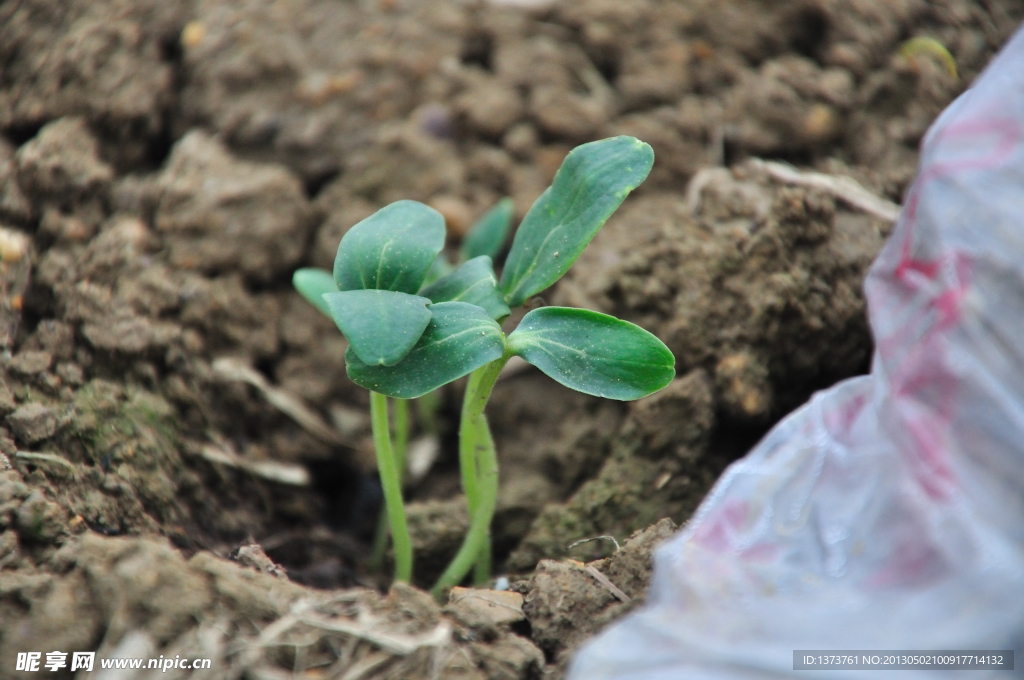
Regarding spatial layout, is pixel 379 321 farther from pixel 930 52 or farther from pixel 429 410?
pixel 930 52

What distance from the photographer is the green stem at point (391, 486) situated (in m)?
1.12

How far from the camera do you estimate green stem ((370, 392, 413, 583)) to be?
112 centimetres

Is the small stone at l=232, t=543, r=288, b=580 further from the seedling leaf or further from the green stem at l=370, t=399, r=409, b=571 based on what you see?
the seedling leaf

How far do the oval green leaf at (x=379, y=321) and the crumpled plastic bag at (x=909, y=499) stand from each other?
40 centimetres

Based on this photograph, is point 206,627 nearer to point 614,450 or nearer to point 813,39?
point 614,450

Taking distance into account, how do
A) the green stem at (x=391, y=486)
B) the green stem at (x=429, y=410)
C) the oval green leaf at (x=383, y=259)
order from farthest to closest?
the green stem at (x=429, y=410)
the green stem at (x=391, y=486)
the oval green leaf at (x=383, y=259)

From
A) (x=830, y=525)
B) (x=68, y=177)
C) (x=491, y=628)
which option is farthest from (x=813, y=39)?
Answer: (x=68, y=177)

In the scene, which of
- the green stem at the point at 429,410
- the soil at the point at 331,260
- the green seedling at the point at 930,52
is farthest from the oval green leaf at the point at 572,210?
the green seedling at the point at 930,52

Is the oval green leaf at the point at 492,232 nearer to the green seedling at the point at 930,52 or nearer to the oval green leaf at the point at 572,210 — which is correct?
the oval green leaf at the point at 572,210

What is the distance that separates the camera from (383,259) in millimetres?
1012

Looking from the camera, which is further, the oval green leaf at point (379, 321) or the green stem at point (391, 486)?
the green stem at point (391, 486)

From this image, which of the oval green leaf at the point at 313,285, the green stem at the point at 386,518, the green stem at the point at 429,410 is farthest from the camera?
the green stem at the point at 429,410

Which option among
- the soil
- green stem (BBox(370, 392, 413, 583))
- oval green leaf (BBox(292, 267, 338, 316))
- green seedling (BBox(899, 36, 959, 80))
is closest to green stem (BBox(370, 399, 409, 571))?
the soil

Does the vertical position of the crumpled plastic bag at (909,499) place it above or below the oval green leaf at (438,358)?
below
